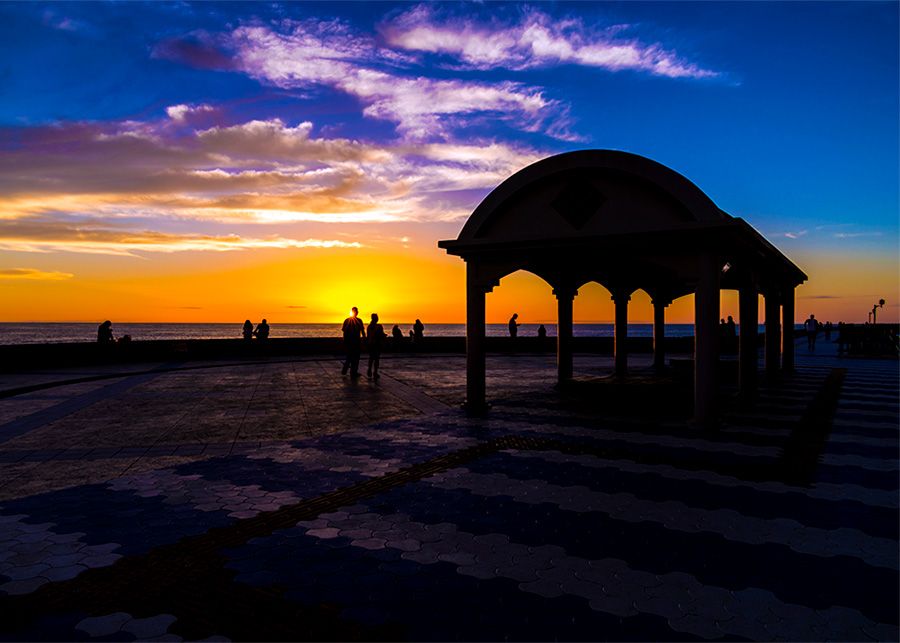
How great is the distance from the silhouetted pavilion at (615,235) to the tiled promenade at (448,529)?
2.27 m

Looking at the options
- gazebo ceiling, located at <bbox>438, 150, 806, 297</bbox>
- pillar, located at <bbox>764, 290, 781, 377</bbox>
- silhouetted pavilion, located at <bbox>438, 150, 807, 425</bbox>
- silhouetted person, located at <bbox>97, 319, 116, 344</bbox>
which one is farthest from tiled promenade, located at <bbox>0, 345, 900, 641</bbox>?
silhouetted person, located at <bbox>97, 319, 116, 344</bbox>

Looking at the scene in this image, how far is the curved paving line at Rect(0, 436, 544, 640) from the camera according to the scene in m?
3.81

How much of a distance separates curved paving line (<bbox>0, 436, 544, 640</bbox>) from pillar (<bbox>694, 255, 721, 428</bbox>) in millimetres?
8336

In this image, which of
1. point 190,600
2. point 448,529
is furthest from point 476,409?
point 190,600

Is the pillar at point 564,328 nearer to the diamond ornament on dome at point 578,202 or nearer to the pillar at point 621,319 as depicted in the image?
the pillar at point 621,319

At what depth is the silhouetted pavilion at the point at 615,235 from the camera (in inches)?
423

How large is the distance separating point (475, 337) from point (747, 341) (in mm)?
7138

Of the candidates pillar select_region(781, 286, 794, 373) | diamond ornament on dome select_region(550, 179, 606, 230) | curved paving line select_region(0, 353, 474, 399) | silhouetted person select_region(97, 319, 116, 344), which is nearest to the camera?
diamond ornament on dome select_region(550, 179, 606, 230)

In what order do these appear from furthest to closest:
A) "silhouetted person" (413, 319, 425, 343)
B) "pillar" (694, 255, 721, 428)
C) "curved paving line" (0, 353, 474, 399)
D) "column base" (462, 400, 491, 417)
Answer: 1. "silhouetted person" (413, 319, 425, 343)
2. "curved paving line" (0, 353, 474, 399)
3. "column base" (462, 400, 491, 417)
4. "pillar" (694, 255, 721, 428)

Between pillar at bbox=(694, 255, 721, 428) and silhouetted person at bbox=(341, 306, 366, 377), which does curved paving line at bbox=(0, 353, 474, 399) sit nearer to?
silhouetted person at bbox=(341, 306, 366, 377)

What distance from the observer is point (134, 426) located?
36.7 ft

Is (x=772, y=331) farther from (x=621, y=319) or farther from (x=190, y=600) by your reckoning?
(x=190, y=600)

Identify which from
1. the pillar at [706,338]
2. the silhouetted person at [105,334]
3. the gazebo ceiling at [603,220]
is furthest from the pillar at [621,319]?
the silhouetted person at [105,334]

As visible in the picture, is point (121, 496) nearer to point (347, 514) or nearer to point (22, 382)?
point (347, 514)
